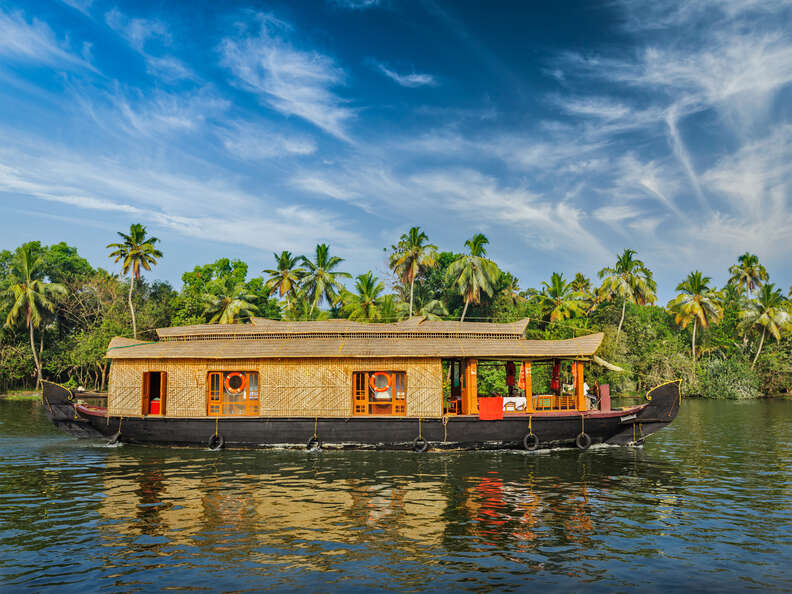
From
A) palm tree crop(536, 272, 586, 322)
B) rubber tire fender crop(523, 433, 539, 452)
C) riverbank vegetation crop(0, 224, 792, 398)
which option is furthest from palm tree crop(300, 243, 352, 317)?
rubber tire fender crop(523, 433, 539, 452)

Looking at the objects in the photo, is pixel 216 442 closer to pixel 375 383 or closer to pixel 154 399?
pixel 154 399

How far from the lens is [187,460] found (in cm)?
1588

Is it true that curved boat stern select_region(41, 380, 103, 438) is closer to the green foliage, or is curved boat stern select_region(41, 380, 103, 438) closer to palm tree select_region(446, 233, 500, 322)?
palm tree select_region(446, 233, 500, 322)

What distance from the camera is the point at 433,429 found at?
662 inches

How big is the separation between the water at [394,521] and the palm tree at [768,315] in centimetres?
3490

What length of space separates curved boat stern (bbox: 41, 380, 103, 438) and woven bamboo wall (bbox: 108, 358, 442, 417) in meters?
1.45

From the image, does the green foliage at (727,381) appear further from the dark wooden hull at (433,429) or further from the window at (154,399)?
the window at (154,399)

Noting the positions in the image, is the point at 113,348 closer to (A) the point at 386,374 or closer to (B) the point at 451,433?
(A) the point at 386,374

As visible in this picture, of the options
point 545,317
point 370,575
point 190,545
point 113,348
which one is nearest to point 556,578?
point 370,575

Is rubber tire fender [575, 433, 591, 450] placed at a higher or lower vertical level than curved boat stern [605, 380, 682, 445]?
lower

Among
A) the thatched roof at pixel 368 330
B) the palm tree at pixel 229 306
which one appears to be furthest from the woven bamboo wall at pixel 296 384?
the palm tree at pixel 229 306

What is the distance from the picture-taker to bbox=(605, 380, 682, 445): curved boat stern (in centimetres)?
1697

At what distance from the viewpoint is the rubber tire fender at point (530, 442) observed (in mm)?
16734

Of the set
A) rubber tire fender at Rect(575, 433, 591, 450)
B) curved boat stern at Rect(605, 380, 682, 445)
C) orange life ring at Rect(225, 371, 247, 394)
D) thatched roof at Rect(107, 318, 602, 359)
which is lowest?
rubber tire fender at Rect(575, 433, 591, 450)
